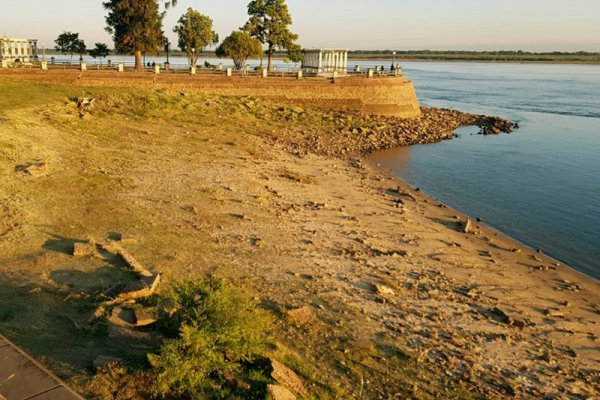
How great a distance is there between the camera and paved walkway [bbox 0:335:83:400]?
19.2ft

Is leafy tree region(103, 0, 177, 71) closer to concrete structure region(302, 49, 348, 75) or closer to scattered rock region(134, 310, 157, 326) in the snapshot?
concrete structure region(302, 49, 348, 75)

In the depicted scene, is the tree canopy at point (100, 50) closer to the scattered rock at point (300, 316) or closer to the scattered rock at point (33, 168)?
the scattered rock at point (33, 168)

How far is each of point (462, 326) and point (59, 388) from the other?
810cm

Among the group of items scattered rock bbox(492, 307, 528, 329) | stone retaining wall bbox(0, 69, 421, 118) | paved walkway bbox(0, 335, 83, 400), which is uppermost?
stone retaining wall bbox(0, 69, 421, 118)

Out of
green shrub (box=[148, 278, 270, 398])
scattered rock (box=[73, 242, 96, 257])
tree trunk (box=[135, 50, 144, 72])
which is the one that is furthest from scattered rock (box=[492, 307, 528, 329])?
tree trunk (box=[135, 50, 144, 72])

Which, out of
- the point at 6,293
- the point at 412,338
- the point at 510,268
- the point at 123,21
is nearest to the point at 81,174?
the point at 6,293

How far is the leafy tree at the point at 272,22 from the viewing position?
154 ft

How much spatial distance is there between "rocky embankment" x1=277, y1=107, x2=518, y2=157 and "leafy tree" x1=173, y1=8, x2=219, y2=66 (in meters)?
15.7

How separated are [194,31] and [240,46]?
5.11 meters

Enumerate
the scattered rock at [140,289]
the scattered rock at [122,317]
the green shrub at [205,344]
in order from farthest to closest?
Answer: the scattered rock at [140,289]
the scattered rock at [122,317]
the green shrub at [205,344]

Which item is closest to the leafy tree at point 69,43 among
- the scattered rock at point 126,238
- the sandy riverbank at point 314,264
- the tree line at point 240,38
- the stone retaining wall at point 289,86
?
the tree line at point 240,38

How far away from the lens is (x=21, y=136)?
70.6 ft

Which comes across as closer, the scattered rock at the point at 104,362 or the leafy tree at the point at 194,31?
the scattered rock at the point at 104,362

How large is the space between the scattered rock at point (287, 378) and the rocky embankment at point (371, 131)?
2101 centimetres
